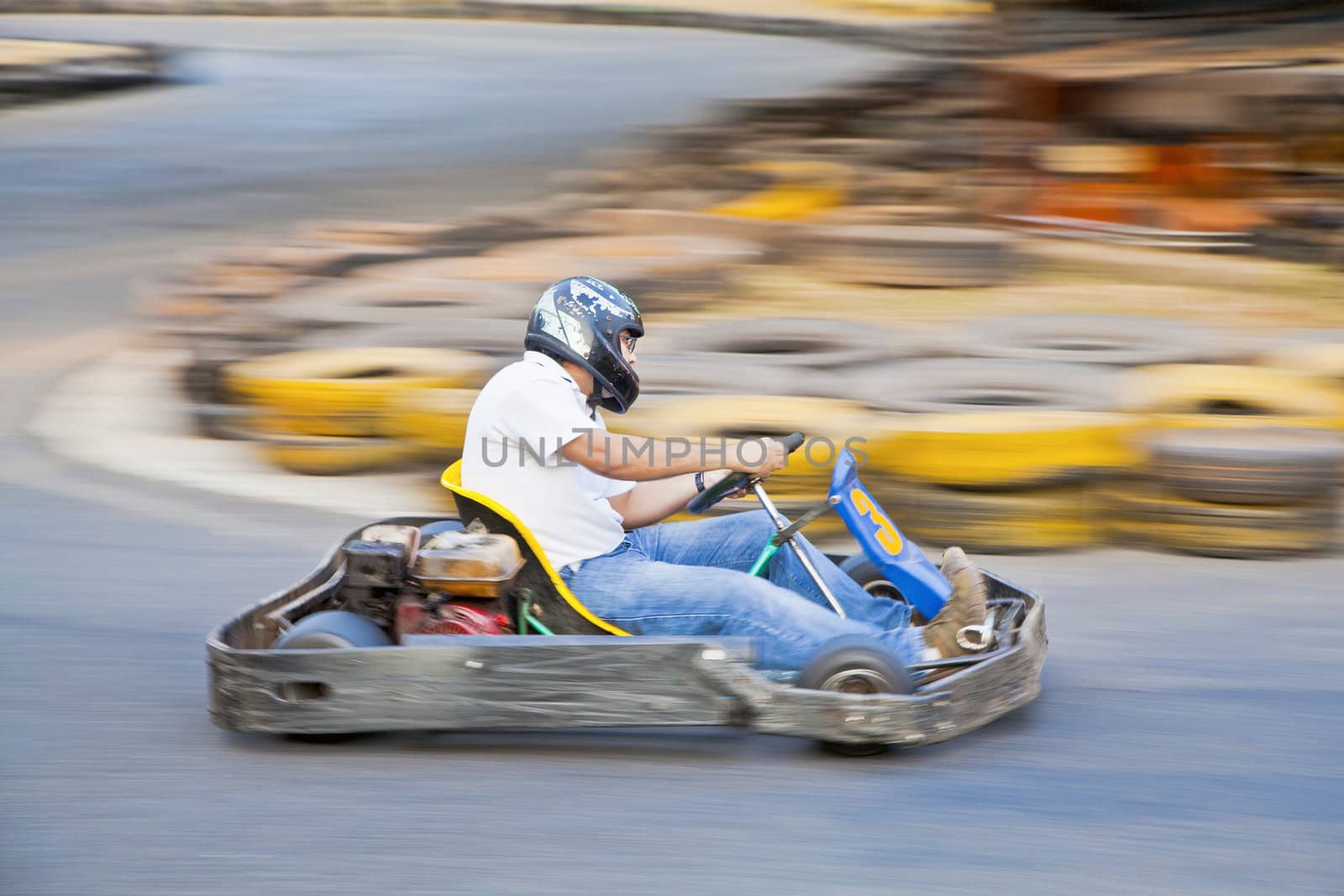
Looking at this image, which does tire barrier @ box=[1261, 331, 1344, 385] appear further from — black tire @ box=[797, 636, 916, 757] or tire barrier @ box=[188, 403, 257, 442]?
tire barrier @ box=[188, 403, 257, 442]

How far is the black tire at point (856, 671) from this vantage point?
3.71m

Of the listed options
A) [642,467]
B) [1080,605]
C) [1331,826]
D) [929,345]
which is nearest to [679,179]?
[929,345]

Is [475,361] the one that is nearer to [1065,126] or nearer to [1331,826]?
[1331,826]

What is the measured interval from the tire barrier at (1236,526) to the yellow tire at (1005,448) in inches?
7.7

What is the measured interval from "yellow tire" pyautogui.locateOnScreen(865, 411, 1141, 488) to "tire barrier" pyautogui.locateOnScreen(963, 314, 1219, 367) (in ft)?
4.07

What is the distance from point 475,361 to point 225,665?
3070mm

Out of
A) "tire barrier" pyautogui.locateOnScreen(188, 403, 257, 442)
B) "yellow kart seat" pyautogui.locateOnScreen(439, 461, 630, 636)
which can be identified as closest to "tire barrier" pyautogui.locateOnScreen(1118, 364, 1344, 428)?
"yellow kart seat" pyautogui.locateOnScreen(439, 461, 630, 636)

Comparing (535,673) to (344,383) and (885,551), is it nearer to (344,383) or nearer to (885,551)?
(885,551)

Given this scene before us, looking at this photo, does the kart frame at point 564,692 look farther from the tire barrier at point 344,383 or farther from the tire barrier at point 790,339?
the tire barrier at point 790,339

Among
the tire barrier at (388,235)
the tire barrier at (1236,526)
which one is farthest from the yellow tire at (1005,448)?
the tire barrier at (388,235)

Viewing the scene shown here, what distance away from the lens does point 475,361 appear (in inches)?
264

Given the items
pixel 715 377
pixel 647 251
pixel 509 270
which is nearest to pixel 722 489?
pixel 715 377

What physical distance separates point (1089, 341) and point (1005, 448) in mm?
1969

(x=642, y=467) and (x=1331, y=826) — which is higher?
(x=642, y=467)
